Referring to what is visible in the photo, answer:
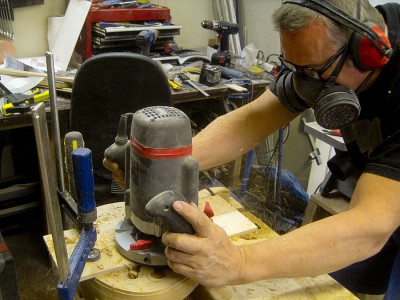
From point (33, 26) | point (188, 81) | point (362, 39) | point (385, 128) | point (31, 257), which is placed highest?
point (362, 39)

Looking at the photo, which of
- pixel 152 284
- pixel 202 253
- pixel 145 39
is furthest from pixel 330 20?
pixel 145 39

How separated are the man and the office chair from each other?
773 millimetres

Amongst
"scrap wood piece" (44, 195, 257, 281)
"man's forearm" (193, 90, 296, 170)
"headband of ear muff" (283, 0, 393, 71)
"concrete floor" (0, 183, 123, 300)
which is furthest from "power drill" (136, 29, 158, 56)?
"headband of ear muff" (283, 0, 393, 71)

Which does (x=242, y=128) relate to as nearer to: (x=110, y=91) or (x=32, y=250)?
(x=110, y=91)

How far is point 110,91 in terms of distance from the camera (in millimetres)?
1739

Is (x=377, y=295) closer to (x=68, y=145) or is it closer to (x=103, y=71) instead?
(x=68, y=145)


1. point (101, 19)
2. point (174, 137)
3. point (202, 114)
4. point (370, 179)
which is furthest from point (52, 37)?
point (370, 179)

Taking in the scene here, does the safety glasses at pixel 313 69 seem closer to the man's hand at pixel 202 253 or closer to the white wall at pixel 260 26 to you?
the man's hand at pixel 202 253

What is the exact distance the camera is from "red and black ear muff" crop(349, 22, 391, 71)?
0.91 meters

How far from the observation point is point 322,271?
2.91ft

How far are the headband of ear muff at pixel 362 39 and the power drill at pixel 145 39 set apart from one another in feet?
4.56

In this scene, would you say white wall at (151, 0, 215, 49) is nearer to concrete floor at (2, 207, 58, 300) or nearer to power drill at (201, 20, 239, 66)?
power drill at (201, 20, 239, 66)

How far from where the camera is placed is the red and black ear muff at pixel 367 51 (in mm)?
906

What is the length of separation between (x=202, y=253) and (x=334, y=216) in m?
0.31
